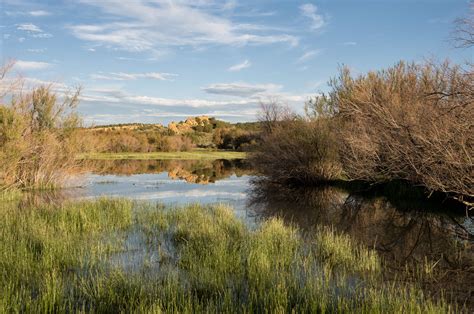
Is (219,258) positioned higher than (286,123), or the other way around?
(286,123)

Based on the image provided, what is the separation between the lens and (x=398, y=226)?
1391 centimetres

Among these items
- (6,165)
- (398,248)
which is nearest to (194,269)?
(398,248)

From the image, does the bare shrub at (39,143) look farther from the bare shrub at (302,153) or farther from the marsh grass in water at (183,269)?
the bare shrub at (302,153)

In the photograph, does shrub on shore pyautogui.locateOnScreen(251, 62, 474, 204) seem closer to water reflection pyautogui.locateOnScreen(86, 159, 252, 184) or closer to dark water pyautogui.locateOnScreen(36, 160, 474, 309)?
dark water pyautogui.locateOnScreen(36, 160, 474, 309)

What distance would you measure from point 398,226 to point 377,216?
1947mm

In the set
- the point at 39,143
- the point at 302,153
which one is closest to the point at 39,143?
the point at 39,143

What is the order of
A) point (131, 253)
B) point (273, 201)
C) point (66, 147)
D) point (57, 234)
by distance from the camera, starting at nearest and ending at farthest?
point (131, 253)
point (57, 234)
point (273, 201)
point (66, 147)

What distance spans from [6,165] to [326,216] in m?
13.3

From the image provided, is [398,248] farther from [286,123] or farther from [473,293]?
[286,123]

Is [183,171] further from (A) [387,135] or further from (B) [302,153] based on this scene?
(A) [387,135]

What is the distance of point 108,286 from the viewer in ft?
21.7

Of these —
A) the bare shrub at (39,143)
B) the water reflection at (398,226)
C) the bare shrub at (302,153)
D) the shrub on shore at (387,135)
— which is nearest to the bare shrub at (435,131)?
the shrub on shore at (387,135)

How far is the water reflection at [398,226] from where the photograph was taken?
8664mm

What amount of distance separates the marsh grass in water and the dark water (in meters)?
1.13
